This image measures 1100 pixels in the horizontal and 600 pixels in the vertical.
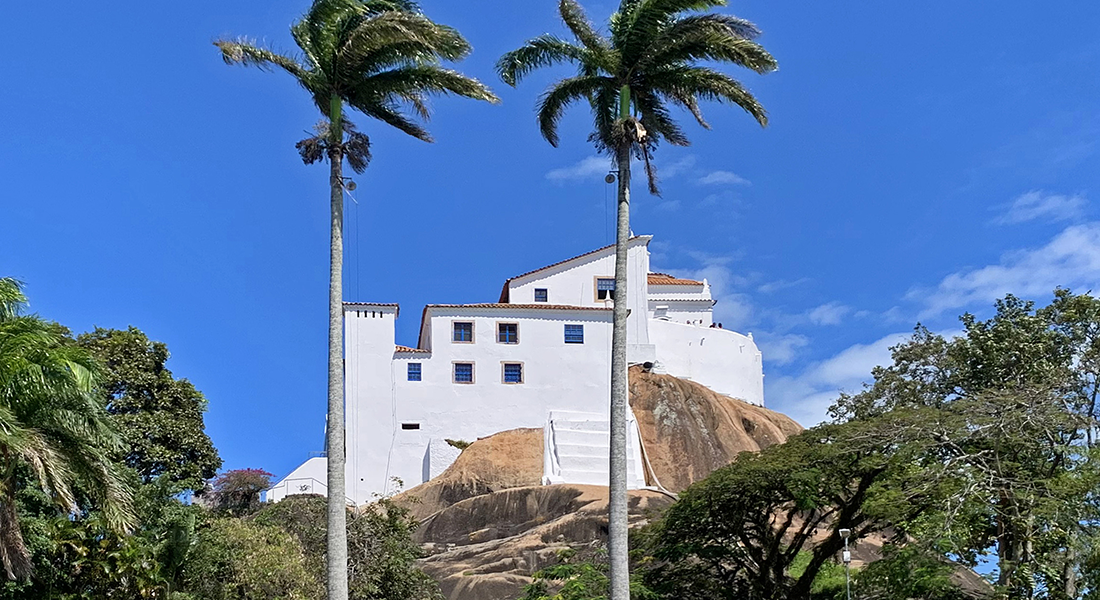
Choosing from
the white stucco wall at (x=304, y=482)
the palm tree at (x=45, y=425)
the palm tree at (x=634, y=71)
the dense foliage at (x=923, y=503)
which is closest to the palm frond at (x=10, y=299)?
the palm tree at (x=45, y=425)

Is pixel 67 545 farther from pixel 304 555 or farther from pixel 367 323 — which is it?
pixel 367 323

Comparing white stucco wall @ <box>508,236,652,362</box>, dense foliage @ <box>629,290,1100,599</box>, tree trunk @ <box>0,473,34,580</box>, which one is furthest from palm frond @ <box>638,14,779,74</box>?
white stucco wall @ <box>508,236,652,362</box>

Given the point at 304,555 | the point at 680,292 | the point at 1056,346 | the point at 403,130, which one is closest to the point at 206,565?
the point at 304,555

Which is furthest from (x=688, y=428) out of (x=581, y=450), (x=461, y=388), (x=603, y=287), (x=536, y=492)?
(x=536, y=492)

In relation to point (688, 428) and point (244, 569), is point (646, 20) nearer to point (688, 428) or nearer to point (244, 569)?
point (244, 569)

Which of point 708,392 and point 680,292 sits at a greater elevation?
point 680,292

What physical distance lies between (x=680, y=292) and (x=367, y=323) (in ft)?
67.4

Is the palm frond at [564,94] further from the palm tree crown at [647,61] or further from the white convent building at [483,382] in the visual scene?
the white convent building at [483,382]

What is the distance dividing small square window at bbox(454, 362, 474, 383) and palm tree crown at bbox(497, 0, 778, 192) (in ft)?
110

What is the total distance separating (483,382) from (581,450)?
18.7 ft

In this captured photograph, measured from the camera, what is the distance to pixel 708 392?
58781 millimetres

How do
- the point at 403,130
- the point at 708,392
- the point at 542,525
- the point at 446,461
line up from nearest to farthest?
the point at 403,130, the point at 542,525, the point at 446,461, the point at 708,392

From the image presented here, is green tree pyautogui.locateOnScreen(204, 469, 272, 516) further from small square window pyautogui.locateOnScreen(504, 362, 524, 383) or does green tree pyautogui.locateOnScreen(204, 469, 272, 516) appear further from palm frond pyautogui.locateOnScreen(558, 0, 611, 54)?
palm frond pyautogui.locateOnScreen(558, 0, 611, 54)

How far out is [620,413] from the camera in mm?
21250
